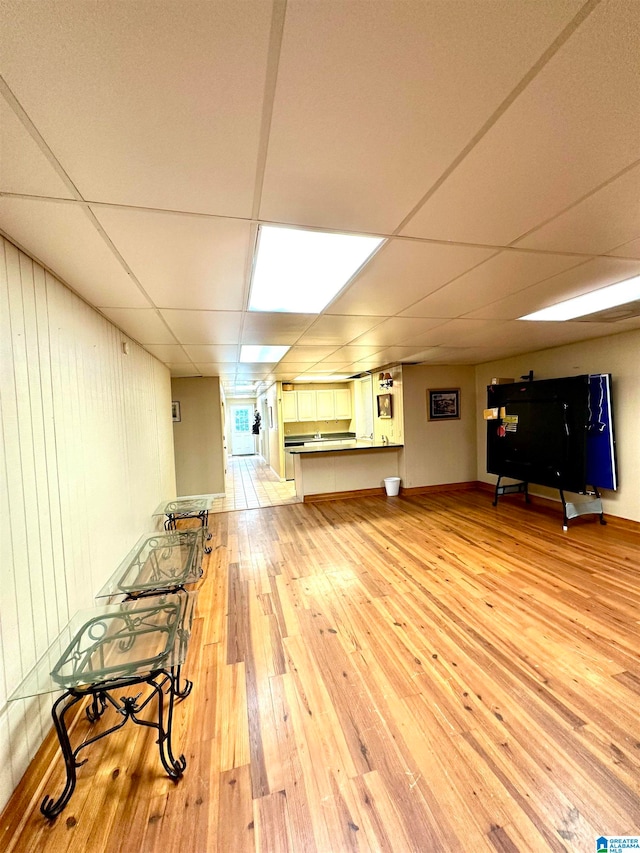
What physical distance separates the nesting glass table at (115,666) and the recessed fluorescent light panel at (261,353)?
9.23 feet

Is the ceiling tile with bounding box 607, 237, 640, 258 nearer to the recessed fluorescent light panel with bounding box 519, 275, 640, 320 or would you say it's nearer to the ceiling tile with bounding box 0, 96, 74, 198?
the recessed fluorescent light panel with bounding box 519, 275, 640, 320

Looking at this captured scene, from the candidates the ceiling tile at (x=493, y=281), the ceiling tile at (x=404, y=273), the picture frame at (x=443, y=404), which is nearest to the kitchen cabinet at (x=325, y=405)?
the picture frame at (x=443, y=404)

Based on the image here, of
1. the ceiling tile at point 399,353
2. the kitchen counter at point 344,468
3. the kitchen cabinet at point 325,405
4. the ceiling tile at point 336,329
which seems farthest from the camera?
the kitchen cabinet at point 325,405

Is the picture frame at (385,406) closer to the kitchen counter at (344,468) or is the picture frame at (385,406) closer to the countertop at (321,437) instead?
the kitchen counter at (344,468)

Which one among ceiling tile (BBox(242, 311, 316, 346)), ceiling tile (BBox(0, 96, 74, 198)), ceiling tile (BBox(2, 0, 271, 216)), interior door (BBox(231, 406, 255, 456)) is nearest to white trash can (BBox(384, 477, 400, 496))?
ceiling tile (BBox(242, 311, 316, 346))

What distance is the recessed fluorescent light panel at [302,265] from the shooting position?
1.58 meters

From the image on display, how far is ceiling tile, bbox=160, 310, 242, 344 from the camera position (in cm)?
260

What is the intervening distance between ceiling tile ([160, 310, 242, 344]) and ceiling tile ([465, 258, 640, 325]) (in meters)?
2.10

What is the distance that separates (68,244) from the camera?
147cm

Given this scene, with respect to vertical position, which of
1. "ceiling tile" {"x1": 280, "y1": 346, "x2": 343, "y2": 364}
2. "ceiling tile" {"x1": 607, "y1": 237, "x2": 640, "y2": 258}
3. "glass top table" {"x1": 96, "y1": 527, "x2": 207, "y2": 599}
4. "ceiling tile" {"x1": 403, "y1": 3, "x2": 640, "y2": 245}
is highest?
"ceiling tile" {"x1": 280, "y1": 346, "x2": 343, "y2": 364}

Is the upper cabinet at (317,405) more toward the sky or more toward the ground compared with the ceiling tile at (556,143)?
more toward the ground

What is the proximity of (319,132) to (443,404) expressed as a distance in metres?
5.64

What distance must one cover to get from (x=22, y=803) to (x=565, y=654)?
8.98 feet

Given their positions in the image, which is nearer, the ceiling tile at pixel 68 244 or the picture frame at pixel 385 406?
the ceiling tile at pixel 68 244
